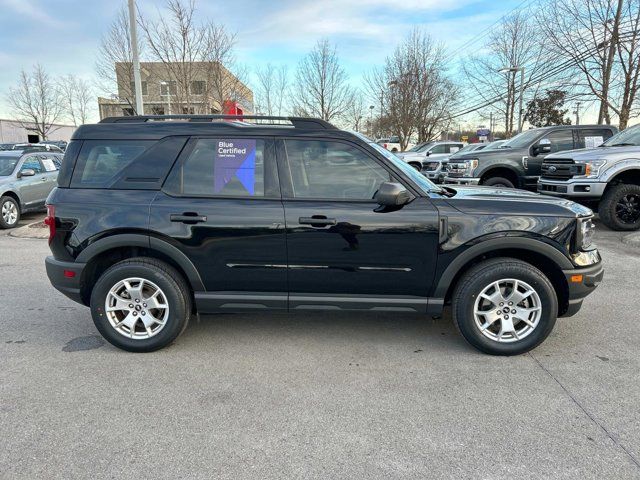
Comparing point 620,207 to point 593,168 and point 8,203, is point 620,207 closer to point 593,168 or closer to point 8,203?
point 593,168

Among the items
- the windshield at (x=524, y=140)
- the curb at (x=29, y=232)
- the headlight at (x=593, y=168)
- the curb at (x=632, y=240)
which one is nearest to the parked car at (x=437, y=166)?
the windshield at (x=524, y=140)

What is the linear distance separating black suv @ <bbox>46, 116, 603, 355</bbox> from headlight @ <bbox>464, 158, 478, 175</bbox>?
7.36 m

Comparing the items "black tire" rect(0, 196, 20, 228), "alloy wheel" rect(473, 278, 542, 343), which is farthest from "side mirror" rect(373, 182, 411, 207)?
"black tire" rect(0, 196, 20, 228)

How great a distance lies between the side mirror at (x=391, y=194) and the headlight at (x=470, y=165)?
26.3ft

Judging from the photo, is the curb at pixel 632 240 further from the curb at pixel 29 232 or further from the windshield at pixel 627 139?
the curb at pixel 29 232

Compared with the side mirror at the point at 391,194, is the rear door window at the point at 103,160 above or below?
above

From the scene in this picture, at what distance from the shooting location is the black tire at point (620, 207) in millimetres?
8117

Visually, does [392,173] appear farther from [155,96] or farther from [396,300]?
[155,96]

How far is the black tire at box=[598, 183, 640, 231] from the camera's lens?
812cm

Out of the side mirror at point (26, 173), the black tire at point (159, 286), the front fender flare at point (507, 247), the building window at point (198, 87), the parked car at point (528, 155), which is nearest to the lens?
the front fender flare at point (507, 247)

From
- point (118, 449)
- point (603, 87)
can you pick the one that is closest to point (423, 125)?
point (603, 87)

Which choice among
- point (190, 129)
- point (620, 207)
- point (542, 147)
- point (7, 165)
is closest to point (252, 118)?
point (190, 129)

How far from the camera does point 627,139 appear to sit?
8570mm

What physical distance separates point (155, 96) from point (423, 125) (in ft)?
60.9
